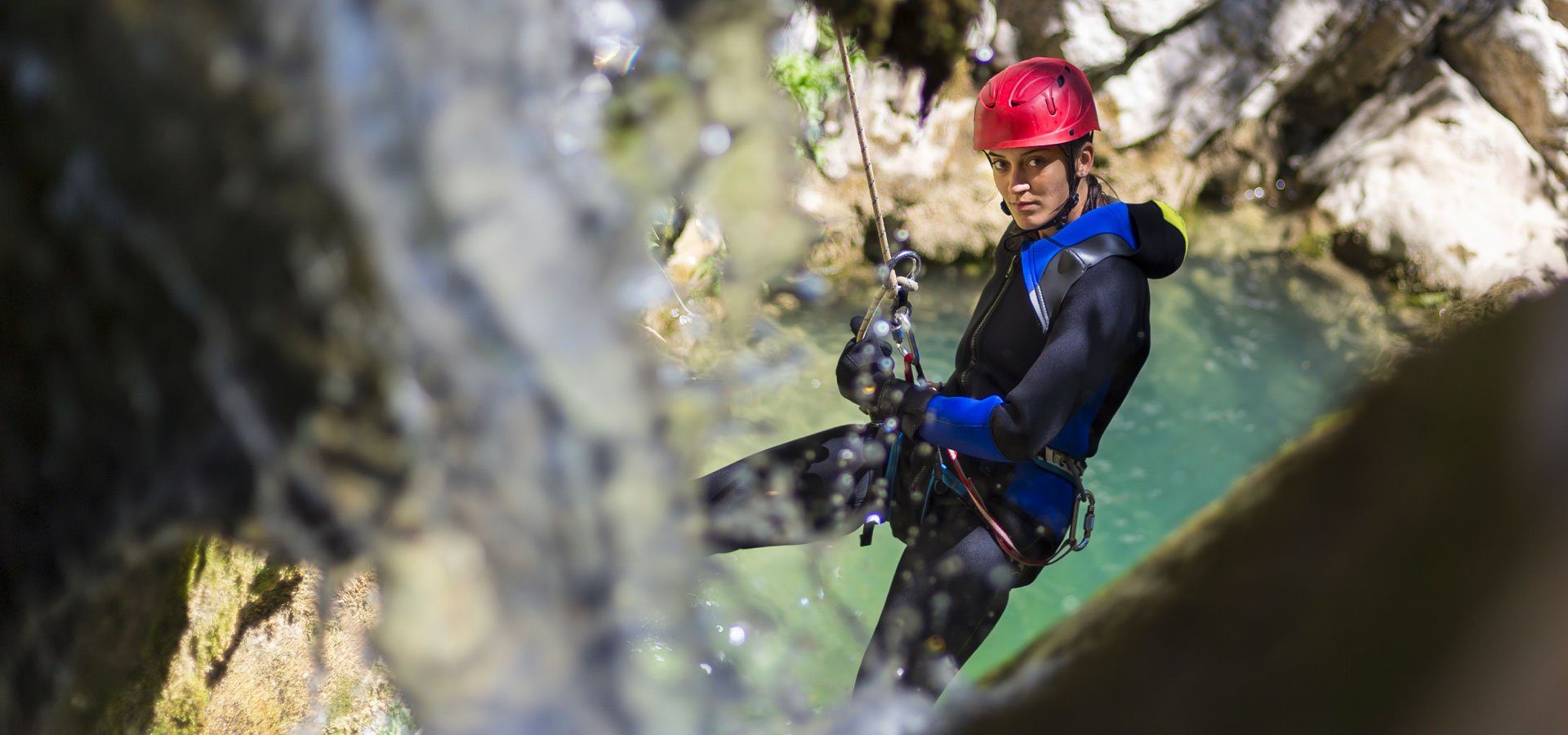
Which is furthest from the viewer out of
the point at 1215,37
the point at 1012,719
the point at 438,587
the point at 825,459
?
the point at 1215,37

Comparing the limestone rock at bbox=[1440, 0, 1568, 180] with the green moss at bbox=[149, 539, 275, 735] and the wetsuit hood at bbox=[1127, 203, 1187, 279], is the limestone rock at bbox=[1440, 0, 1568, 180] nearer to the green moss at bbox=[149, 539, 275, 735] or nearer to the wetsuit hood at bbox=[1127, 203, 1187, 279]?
the wetsuit hood at bbox=[1127, 203, 1187, 279]

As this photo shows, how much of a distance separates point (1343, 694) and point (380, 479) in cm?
210

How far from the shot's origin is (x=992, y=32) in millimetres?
5648

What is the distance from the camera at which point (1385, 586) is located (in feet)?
1.65

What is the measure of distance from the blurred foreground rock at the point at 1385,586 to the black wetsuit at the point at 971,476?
140 centimetres

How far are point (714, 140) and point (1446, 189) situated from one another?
14.6 ft

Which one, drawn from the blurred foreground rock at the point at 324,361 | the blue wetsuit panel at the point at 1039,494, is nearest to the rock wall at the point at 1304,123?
the blue wetsuit panel at the point at 1039,494

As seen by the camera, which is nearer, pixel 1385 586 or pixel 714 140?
pixel 1385 586

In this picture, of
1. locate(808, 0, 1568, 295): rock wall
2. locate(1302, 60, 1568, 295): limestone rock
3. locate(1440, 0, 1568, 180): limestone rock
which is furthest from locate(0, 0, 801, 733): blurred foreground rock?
locate(1440, 0, 1568, 180): limestone rock

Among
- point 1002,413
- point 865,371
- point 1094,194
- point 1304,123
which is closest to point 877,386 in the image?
point 865,371

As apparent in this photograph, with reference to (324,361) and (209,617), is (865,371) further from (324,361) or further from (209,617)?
(209,617)

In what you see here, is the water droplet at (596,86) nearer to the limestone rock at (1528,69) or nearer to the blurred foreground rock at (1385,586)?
the blurred foreground rock at (1385,586)

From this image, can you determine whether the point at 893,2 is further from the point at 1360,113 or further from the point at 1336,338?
the point at 1360,113

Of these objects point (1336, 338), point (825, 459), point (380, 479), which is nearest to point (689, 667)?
point (825, 459)
